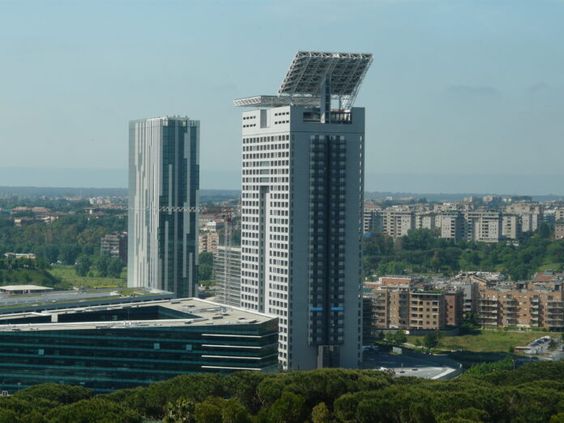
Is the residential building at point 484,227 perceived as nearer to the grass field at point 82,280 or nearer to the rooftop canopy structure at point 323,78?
the grass field at point 82,280

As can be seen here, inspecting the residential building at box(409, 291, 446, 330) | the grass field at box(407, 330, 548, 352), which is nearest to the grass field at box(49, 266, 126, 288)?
the residential building at box(409, 291, 446, 330)

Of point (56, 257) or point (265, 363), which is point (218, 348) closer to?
point (265, 363)

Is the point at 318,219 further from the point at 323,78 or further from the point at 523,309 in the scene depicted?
the point at 523,309

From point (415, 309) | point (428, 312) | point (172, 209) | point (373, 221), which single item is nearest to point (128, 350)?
point (428, 312)

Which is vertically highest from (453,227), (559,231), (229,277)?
(229,277)

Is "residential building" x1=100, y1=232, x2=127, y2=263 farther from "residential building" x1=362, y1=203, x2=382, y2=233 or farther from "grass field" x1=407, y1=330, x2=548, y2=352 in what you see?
"grass field" x1=407, y1=330, x2=548, y2=352

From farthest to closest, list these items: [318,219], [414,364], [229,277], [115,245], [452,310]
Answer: [115,245], [452,310], [229,277], [414,364], [318,219]
